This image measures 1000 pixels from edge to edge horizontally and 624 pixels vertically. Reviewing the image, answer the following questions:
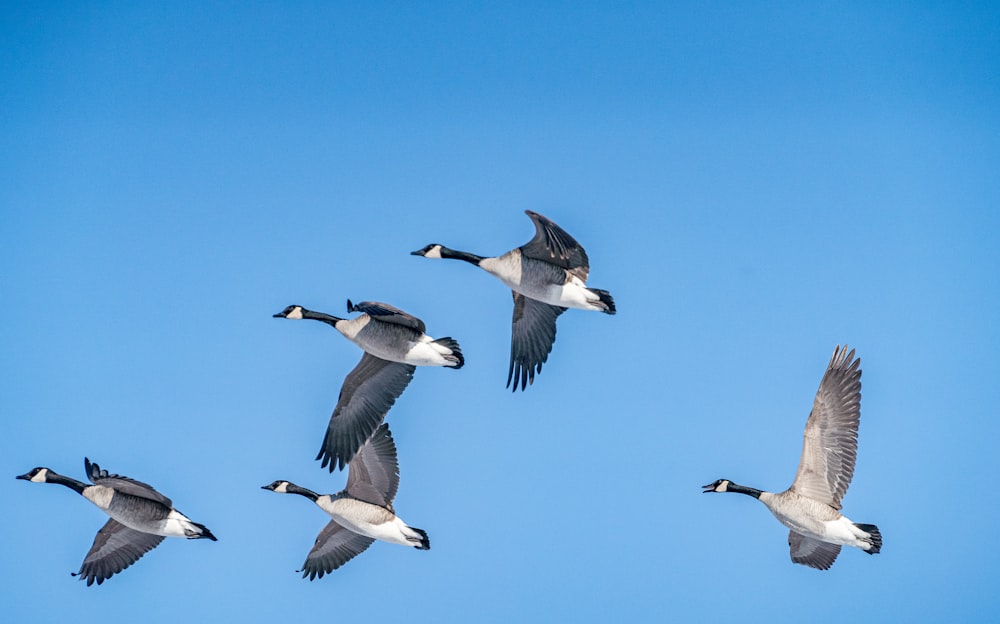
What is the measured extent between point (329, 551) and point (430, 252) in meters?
4.89

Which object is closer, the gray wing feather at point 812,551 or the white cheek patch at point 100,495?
the white cheek patch at point 100,495

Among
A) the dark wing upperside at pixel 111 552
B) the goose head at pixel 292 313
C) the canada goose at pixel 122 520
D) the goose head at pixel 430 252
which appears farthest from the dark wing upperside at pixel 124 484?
the goose head at pixel 430 252

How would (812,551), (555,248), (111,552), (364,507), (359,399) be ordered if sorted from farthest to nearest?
1. (111,552)
2. (364,507)
3. (812,551)
4. (359,399)
5. (555,248)

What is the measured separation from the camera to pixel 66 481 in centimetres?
1758

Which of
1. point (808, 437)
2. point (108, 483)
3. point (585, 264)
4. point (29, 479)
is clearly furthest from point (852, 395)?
point (29, 479)

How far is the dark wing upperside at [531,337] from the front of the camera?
17406 mm

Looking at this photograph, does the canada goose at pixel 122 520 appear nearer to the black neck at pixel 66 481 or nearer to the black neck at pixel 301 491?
the black neck at pixel 66 481

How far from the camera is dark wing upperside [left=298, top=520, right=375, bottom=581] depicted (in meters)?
18.5

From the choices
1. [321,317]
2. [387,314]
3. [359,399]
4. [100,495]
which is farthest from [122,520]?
[387,314]

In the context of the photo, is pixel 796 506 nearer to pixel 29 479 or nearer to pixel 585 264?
pixel 585 264

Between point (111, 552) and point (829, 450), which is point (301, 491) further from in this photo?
point (829, 450)

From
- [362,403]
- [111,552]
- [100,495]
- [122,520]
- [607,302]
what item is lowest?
[111,552]

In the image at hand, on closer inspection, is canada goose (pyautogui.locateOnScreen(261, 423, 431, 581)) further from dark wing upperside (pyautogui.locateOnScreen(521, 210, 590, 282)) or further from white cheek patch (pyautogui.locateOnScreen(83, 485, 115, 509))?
dark wing upperside (pyautogui.locateOnScreen(521, 210, 590, 282))

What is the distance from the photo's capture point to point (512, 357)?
1753 centimetres
